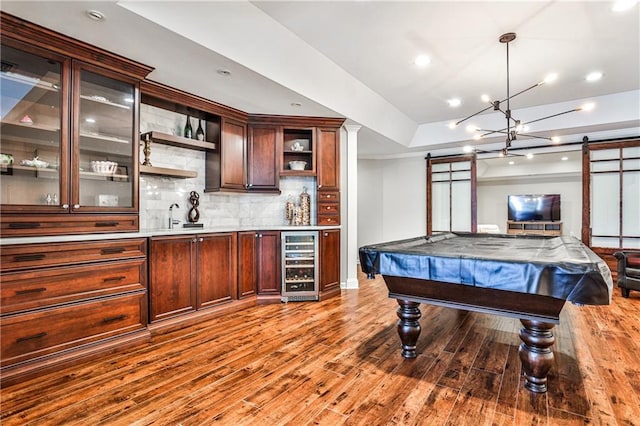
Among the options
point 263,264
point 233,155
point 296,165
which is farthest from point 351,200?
point 233,155

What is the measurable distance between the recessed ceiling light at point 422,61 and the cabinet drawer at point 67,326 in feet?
11.9

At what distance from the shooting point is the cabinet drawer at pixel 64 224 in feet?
7.15

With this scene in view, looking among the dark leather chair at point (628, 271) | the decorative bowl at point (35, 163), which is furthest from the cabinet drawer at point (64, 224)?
the dark leather chair at point (628, 271)

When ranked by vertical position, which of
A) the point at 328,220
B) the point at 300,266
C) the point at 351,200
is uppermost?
the point at 351,200

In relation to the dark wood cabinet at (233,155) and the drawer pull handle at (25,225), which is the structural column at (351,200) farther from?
the drawer pull handle at (25,225)

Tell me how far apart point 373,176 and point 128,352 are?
613cm

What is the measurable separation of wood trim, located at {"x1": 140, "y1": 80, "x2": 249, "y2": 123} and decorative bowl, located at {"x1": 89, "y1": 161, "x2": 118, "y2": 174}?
88 cm

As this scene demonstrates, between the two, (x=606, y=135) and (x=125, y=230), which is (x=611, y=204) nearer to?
(x=606, y=135)

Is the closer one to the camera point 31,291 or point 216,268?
point 31,291

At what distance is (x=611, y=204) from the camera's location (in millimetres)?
5285

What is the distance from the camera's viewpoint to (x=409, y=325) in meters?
2.43

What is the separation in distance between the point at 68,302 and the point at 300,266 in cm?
239

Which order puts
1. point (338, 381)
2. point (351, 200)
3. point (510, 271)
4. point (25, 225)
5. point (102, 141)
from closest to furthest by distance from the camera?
point (510, 271) → point (338, 381) → point (25, 225) → point (102, 141) → point (351, 200)

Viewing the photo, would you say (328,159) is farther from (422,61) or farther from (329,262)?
(422,61)
